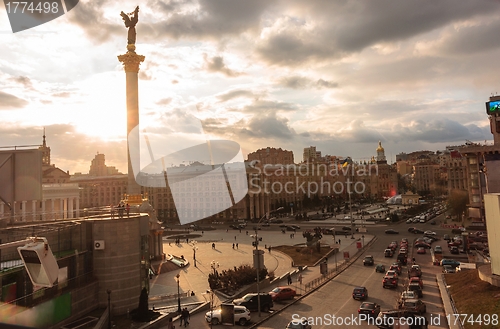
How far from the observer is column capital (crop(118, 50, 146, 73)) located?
119ft

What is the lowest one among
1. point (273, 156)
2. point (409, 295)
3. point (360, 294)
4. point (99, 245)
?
point (360, 294)

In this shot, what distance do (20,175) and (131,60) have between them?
20.5m

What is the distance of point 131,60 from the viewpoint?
3638cm

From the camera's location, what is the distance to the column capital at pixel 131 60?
119 feet

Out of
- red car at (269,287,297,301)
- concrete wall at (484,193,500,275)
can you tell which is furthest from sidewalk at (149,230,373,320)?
concrete wall at (484,193,500,275)

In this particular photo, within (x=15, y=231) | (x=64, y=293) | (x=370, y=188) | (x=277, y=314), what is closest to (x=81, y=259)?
(x=64, y=293)

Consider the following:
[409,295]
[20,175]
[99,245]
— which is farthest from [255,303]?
[20,175]

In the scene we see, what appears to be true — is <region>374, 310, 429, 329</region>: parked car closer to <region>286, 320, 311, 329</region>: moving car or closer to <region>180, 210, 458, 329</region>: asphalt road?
<region>180, 210, 458, 329</region>: asphalt road

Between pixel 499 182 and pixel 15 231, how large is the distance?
4255cm

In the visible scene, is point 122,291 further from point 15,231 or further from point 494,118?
point 494,118

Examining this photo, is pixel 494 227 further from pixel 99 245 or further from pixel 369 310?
pixel 99 245
